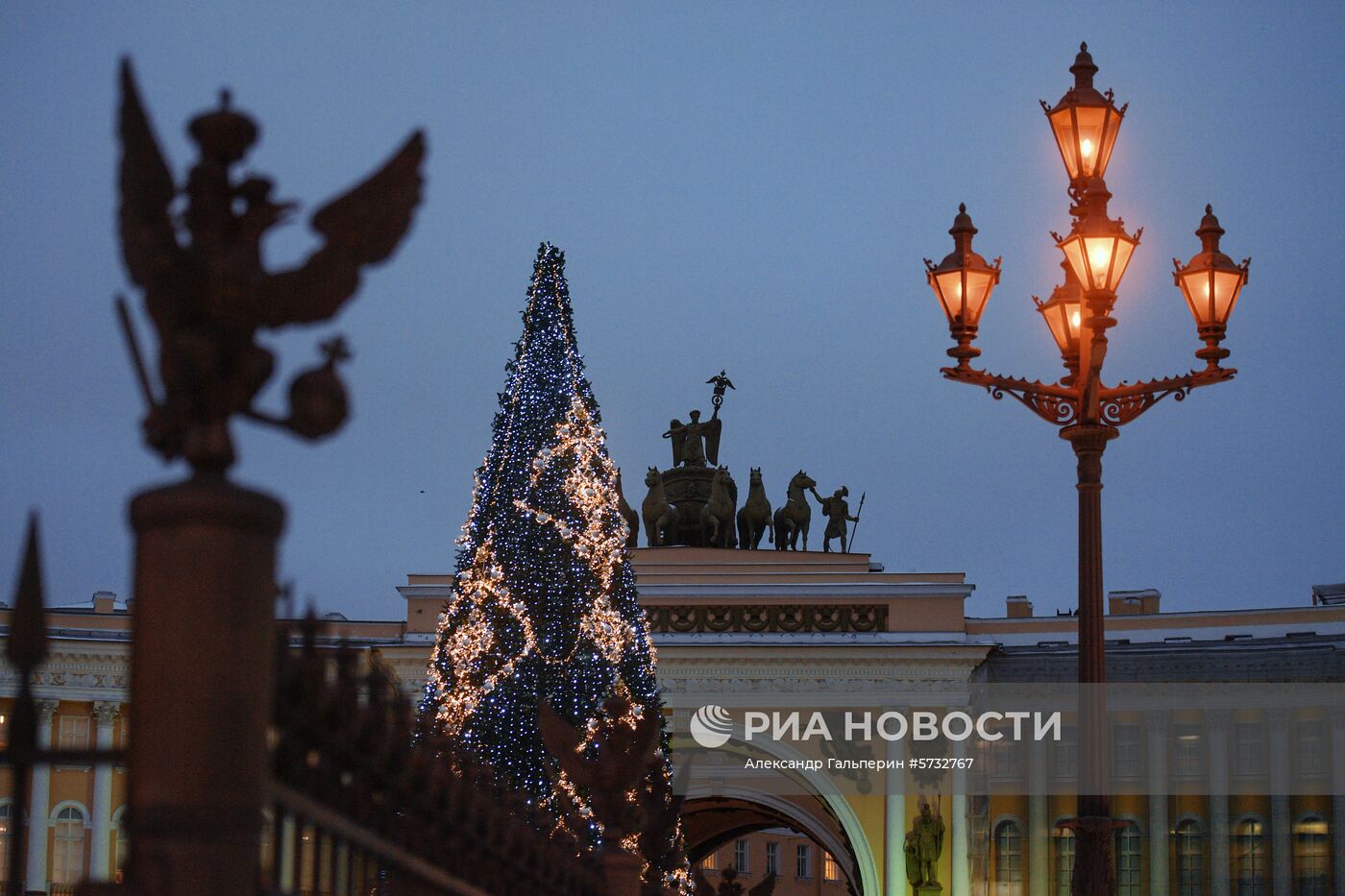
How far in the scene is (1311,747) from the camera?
1425 inches

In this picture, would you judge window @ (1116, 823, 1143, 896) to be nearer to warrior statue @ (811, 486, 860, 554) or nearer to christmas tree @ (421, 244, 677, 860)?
warrior statue @ (811, 486, 860, 554)

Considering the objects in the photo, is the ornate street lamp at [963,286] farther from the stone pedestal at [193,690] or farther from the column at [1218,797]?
the column at [1218,797]

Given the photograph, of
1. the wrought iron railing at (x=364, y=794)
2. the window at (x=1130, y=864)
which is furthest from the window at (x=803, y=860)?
the wrought iron railing at (x=364, y=794)

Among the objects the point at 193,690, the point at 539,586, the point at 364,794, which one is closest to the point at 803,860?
the point at 539,586

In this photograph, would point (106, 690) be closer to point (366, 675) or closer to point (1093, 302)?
point (1093, 302)

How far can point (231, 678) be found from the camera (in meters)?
2.32

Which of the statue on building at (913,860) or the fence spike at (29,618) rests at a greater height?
the fence spike at (29,618)

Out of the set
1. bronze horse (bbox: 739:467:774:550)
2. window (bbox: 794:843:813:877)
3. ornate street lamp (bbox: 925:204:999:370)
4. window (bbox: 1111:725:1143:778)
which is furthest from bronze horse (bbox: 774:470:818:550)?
ornate street lamp (bbox: 925:204:999:370)

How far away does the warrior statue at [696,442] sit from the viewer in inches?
1495

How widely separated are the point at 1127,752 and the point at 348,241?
35.8m

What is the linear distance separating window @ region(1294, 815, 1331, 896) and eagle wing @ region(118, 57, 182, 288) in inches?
1411

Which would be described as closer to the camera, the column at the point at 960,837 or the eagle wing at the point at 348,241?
the eagle wing at the point at 348,241

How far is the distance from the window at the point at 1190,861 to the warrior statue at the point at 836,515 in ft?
25.4

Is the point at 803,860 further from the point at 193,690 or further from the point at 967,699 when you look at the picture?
the point at 193,690
